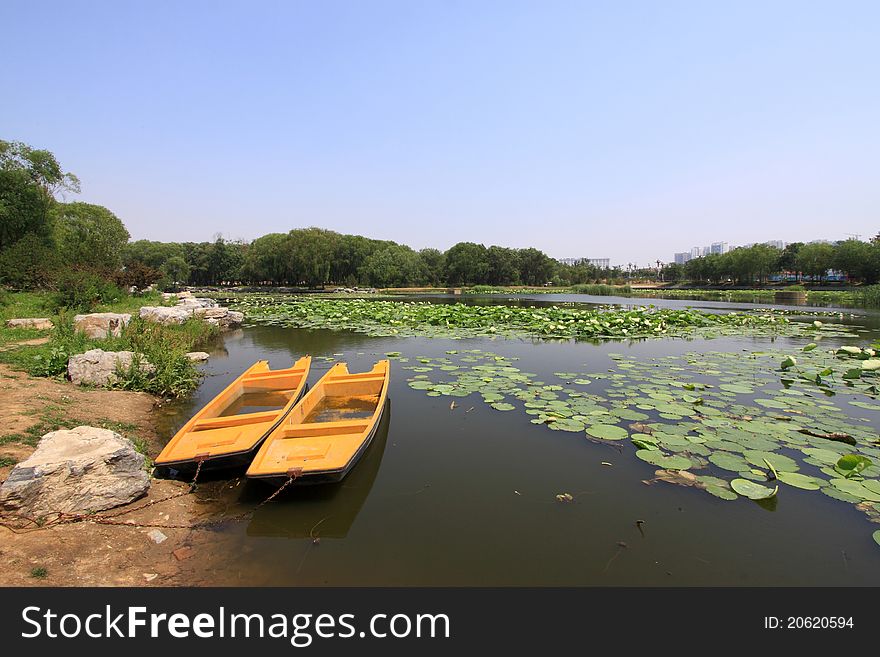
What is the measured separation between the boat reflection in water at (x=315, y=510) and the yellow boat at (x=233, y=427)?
2.41 feet

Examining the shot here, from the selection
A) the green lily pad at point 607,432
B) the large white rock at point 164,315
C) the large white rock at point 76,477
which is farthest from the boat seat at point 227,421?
the large white rock at point 164,315

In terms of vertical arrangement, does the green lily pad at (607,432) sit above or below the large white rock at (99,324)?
Result: below

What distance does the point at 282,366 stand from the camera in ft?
33.7

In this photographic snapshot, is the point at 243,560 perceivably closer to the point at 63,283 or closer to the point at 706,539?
the point at 706,539

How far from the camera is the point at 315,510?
12.7ft

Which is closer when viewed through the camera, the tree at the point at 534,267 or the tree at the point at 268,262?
the tree at the point at 268,262

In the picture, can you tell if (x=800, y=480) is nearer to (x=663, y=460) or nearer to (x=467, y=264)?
(x=663, y=460)

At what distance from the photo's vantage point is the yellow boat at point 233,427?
421 centimetres

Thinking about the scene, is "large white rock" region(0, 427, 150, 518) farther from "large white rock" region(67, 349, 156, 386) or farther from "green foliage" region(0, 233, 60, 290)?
"green foliage" region(0, 233, 60, 290)

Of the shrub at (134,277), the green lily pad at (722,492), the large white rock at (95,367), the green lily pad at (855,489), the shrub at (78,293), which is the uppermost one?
the shrub at (134,277)

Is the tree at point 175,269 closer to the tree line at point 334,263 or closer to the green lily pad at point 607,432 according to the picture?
the tree line at point 334,263

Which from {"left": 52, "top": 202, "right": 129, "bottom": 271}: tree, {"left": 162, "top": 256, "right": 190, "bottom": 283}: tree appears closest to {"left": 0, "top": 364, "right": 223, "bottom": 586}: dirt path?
{"left": 52, "top": 202, "right": 129, "bottom": 271}: tree

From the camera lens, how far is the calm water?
301 cm
